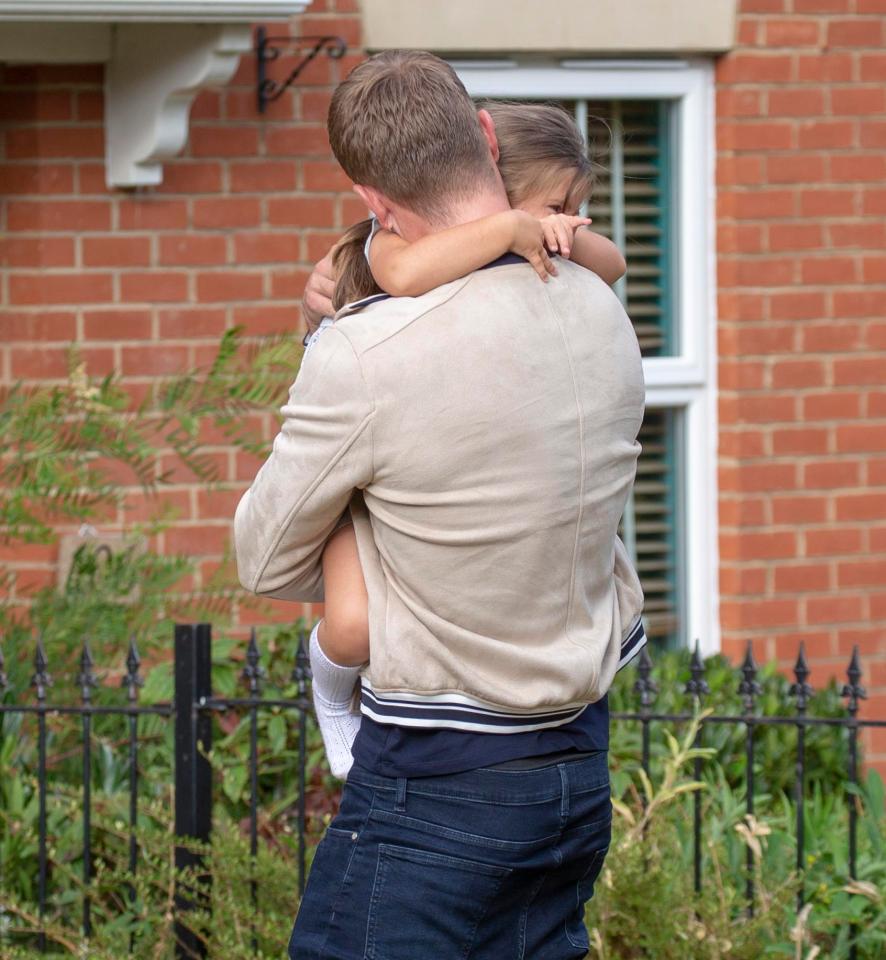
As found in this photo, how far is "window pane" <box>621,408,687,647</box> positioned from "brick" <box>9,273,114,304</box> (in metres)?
1.87

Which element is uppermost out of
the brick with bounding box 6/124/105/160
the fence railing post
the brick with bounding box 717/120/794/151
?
the brick with bounding box 717/120/794/151

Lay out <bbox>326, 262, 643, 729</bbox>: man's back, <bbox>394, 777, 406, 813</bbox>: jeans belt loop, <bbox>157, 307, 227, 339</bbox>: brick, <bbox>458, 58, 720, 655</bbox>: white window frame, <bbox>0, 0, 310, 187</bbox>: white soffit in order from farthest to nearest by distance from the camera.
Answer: <bbox>458, 58, 720, 655</bbox>: white window frame
<bbox>157, 307, 227, 339</bbox>: brick
<bbox>0, 0, 310, 187</bbox>: white soffit
<bbox>394, 777, 406, 813</bbox>: jeans belt loop
<bbox>326, 262, 643, 729</bbox>: man's back

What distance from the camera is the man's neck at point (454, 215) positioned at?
1.77m

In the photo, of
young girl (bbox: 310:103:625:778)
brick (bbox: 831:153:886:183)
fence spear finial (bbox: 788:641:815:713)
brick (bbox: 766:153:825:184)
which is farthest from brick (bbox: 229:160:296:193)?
young girl (bbox: 310:103:625:778)

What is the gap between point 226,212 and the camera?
4.44 metres

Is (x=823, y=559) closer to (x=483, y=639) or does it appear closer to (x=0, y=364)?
(x=0, y=364)

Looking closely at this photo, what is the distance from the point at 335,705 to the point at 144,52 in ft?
8.99

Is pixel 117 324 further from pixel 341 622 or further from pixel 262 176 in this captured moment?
pixel 341 622

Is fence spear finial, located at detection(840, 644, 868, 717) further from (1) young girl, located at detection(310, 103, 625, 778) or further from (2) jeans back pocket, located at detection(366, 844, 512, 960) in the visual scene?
(2) jeans back pocket, located at detection(366, 844, 512, 960)

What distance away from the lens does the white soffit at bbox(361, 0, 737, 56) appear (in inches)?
176

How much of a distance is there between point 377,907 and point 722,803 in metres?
2.24

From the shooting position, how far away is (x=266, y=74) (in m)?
4.41

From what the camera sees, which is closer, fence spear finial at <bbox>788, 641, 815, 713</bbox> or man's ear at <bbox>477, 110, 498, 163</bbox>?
man's ear at <bbox>477, 110, 498, 163</bbox>

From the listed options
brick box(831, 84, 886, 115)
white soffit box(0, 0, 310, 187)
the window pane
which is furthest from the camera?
the window pane
